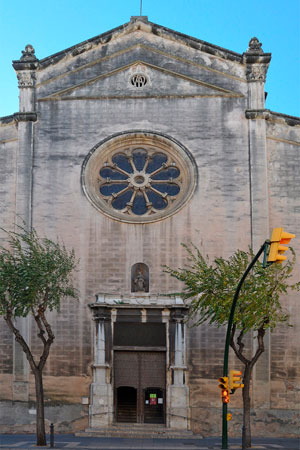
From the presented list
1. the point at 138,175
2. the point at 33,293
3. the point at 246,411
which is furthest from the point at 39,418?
the point at 138,175

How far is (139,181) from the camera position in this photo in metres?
27.0

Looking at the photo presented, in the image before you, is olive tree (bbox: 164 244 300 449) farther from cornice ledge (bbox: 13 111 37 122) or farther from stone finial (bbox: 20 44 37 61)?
stone finial (bbox: 20 44 37 61)

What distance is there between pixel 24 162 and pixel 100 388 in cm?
924

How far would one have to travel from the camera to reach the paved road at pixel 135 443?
20875 millimetres

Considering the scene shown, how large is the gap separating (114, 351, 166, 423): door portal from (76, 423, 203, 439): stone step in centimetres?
63

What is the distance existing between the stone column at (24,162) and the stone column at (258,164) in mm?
8460

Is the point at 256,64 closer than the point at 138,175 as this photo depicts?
No

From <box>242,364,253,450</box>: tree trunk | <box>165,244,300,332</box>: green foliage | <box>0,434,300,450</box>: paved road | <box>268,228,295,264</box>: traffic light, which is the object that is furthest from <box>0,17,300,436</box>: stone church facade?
<box>268,228,295,264</box>: traffic light

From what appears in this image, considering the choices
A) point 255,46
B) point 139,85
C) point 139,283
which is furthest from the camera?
point 139,85

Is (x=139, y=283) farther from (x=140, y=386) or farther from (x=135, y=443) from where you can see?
(x=135, y=443)

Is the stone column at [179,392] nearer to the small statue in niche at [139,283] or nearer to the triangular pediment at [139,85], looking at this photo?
the small statue in niche at [139,283]

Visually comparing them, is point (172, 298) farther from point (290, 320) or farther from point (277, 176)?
point (277, 176)

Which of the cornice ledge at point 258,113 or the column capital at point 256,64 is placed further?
the column capital at point 256,64

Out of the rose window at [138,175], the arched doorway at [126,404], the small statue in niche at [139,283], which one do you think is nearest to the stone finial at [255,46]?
the rose window at [138,175]
